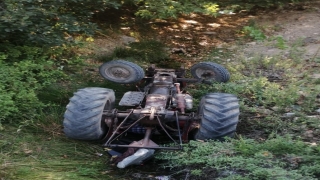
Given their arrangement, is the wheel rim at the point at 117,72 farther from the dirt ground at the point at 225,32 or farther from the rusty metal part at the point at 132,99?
the dirt ground at the point at 225,32

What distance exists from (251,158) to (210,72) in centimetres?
276

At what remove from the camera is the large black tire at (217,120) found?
4.60m

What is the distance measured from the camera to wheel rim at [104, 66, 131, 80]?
6305mm

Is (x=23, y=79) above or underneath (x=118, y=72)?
underneath

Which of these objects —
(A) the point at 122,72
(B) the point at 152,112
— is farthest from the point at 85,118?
(A) the point at 122,72

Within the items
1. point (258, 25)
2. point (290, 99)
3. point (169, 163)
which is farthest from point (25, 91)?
point (258, 25)

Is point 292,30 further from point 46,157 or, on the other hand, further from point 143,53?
point 46,157

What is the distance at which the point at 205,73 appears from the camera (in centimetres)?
668

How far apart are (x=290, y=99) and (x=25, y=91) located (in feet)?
10.8

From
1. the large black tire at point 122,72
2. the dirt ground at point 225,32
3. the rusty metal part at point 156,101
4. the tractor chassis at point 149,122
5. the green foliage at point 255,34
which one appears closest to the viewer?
the tractor chassis at point 149,122

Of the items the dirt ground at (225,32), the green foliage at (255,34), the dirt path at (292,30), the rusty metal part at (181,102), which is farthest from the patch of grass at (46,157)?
the green foliage at (255,34)

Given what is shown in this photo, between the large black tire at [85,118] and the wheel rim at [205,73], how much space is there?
6.96 feet

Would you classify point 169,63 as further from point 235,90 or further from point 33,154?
point 33,154

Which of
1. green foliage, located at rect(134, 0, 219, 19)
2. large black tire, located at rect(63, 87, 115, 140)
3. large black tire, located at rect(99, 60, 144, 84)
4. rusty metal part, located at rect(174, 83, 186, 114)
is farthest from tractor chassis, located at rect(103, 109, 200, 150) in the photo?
green foliage, located at rect(134, 0, 219, 19)
